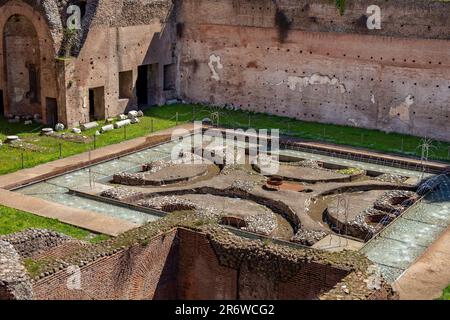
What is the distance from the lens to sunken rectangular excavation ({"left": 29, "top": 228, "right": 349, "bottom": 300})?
9.63 meters

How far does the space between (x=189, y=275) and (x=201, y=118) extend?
12611 millimetres

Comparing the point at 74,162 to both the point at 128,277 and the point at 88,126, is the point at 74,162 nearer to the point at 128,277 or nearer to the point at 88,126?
the point at 88,126

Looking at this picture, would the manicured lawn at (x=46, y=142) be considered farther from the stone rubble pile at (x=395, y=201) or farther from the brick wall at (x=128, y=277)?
the stone rubble pile at (x=395, y=201)

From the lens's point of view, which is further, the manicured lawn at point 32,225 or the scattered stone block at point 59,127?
the scattered stone block at point 59,127

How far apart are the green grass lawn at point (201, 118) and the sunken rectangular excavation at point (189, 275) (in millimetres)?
7809

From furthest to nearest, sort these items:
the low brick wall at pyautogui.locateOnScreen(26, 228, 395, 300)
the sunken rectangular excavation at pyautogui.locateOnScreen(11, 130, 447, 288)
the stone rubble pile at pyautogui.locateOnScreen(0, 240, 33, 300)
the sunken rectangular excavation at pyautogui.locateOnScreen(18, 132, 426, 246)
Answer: the sunken rectangular excavation at pyautogui.locateOnScreen(18, 132, 426, 246)
the sunken rectangular excavation at pyautogui.locateOnScreen(11, 130, 447, 288)
the low brick wall at pyautogui.locateOnScreen(26, 228, 395, 300)
the stone rubble pile at pyautogui.locateOnScreen(0, 240, 33, 300)

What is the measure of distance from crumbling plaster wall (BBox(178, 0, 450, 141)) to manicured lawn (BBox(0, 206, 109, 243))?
11.2 metres

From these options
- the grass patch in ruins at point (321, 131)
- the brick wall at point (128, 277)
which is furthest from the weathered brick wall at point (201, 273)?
the grass patch in ruins at point (321, 131)

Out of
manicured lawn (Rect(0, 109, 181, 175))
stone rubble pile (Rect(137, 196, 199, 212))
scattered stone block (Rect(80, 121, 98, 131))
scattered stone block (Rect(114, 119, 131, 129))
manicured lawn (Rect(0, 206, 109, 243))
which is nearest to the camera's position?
manicured lawn (Rect(0, 206, 109, 243))

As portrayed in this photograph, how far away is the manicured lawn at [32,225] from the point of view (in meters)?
13.1

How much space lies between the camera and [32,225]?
13.6 m

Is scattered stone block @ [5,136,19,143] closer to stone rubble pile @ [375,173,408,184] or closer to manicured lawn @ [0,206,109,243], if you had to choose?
manicured lawn @ [0,206,109,243]

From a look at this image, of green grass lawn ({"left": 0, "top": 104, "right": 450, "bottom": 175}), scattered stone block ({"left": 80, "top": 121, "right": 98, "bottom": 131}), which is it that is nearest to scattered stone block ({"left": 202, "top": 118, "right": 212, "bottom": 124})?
green grass lawn ({"left": 0, "top": 104, "right": 450, "bottom": 175})
